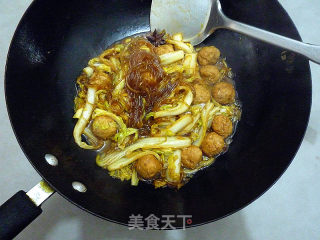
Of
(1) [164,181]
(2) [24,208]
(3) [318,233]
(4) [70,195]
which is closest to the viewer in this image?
(2) [24,208]

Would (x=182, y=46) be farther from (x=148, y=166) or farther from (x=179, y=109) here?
(x=148, y=166)

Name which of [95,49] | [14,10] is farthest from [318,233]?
[14,10]

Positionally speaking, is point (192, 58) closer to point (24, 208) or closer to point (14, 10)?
point (24, 208)

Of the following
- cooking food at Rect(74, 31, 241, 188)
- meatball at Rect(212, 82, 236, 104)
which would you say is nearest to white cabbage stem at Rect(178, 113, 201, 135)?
cooking food at Rect(74, 31, 241, 188)

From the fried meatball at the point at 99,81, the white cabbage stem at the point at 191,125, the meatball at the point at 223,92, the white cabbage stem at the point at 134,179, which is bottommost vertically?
the white cabbage stem at the point at 134,179

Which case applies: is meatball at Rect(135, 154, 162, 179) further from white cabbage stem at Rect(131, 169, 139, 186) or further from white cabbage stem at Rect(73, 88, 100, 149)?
white cabbage stem at Rect(73, 88, 100, 149)

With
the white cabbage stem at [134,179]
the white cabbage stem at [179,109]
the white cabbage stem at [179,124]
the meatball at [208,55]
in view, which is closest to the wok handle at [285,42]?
the meatball at [208,55]

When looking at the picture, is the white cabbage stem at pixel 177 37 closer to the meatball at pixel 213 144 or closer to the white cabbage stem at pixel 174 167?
the meatball at pixel 213 144

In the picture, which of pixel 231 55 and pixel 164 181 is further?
pixel 231 55
